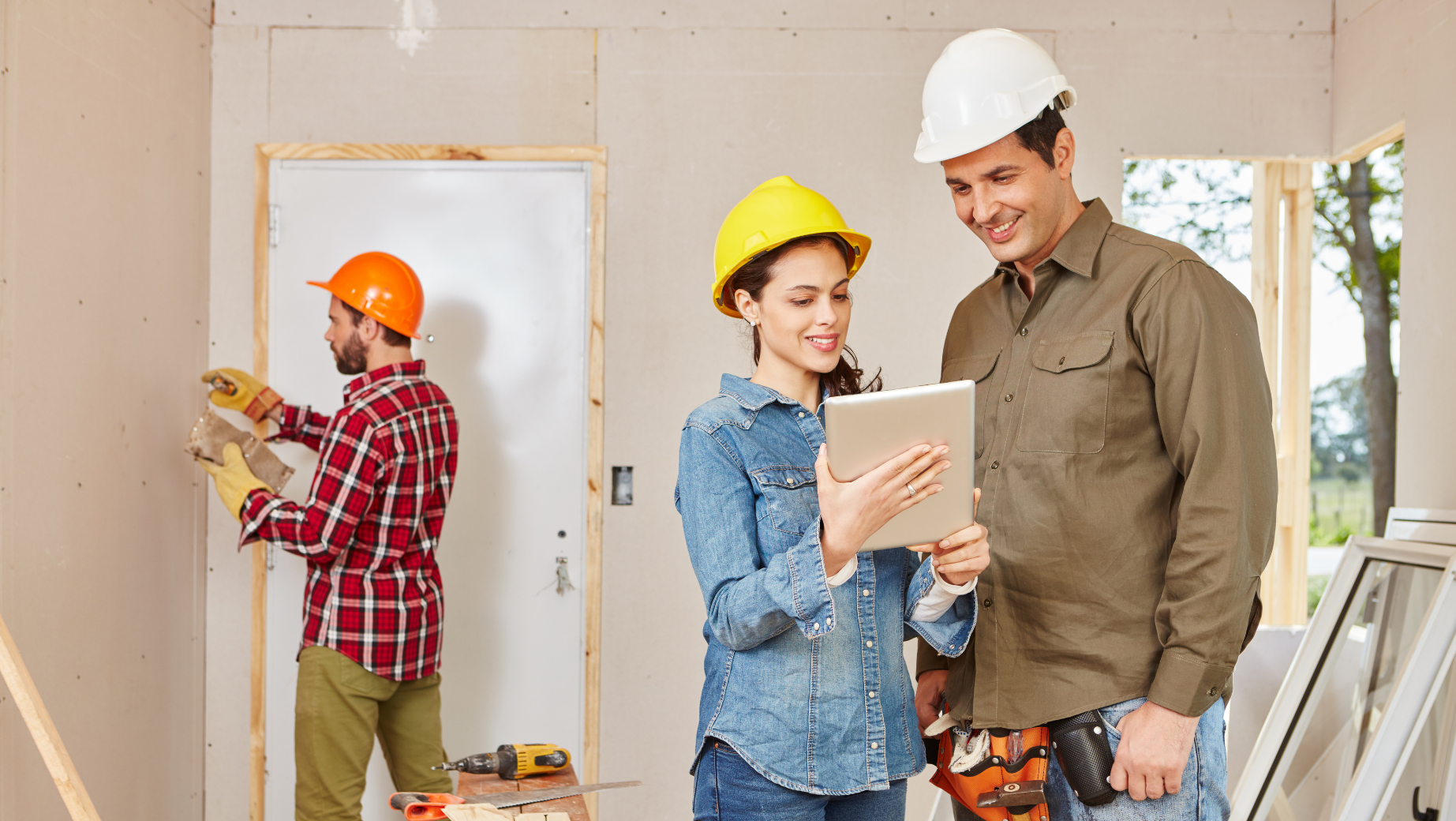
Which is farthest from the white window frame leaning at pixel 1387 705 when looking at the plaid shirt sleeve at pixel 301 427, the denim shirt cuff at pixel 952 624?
the plaid shirt sleeve at pixel 301 427

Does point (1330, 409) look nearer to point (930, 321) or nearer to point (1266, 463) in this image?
point (930, 321)

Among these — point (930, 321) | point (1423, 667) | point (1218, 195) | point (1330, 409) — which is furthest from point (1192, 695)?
point (1330, 409)

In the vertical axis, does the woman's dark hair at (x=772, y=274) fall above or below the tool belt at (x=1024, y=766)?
above

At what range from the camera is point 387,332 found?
2.96 meters

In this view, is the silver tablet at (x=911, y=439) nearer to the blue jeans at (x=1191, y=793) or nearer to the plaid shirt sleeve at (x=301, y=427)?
the blue jeans at (x=1191, y=793)

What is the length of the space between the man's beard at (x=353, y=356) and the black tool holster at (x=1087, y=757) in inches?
89.2

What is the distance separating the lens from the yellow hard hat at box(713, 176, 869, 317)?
146 centimetres

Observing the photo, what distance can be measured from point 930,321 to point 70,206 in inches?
103

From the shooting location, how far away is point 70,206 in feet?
8.61

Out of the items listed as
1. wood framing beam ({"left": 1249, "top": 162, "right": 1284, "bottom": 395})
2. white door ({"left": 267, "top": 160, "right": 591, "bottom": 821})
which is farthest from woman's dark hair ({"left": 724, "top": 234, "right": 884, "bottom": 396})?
wood framing beam ({"left": 1249, "top": 162, "right": 1284, "bottom": 395})

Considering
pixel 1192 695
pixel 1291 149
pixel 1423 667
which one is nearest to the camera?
pixel 1192 695

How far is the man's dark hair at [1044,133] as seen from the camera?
5.09ft

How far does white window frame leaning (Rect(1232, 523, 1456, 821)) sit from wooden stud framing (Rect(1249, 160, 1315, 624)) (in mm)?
1894

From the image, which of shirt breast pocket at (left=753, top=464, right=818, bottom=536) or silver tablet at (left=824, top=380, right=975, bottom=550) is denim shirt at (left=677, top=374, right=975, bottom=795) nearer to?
shirt breast pocket at (left=753, top=464, right=818, bottom=536)
